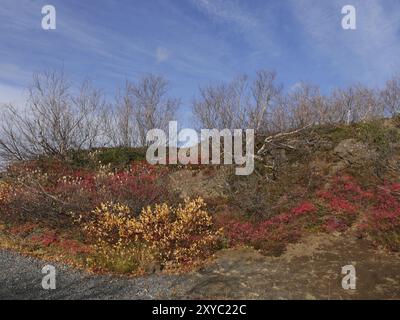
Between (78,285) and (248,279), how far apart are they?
4.00 meters

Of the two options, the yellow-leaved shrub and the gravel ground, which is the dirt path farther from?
the yellow-leaved shrub

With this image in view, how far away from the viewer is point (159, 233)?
1177cm

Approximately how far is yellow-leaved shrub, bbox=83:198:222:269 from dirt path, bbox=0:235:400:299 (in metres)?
0.76

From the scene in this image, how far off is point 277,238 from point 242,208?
2.56 meters

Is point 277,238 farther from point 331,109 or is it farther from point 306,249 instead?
point 331,109

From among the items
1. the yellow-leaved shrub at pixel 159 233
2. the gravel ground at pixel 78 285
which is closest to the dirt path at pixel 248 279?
the gravel ground at pixel 78 285

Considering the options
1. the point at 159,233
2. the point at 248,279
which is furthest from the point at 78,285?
the point at 248,279

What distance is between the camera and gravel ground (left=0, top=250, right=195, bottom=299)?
8508 mm

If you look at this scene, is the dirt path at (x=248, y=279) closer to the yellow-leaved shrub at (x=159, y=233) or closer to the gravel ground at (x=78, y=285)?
the gravel ground at (x=78, y=285)

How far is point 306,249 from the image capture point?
11266 millimetres

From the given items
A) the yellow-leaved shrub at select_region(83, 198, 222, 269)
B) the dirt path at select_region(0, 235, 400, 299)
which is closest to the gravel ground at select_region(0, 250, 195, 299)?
the dirt path at select_region(0, 235, 400, 299)

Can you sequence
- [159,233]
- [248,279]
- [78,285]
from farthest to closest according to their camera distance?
1. [159,233]
2. [248,279]
3. [78,285]

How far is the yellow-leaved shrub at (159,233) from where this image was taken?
10961mm

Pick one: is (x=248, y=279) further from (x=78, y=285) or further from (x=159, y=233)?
(x=78, y=285)
